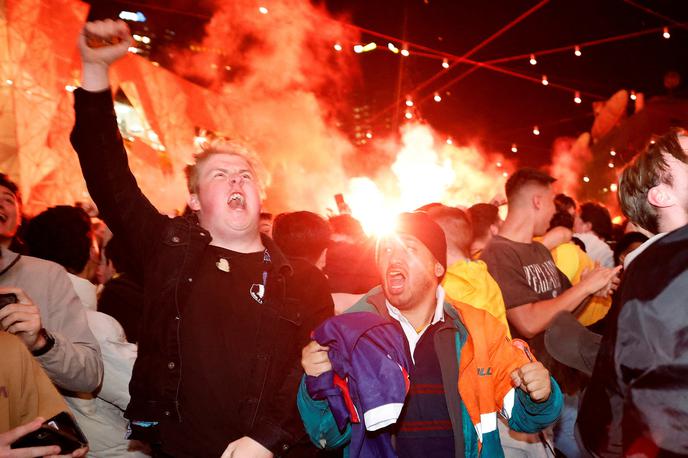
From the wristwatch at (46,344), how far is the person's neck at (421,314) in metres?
1.68

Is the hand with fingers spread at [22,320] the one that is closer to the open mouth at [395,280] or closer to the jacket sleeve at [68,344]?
the jacket sleeve at [68,344]

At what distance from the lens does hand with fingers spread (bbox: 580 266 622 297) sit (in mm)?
4043

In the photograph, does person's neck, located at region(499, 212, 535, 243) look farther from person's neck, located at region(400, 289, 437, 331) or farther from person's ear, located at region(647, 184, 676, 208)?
person's ear, located at region(647, 184, 676, 208)

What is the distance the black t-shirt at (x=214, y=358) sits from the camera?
256 centimetres

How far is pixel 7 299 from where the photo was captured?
233cm

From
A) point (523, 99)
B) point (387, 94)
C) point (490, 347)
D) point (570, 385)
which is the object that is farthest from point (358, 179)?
point (490, 347)

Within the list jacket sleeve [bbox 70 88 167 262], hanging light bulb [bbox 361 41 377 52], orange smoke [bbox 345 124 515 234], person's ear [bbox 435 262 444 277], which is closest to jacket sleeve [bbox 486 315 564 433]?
person's ear [bbox 435 262 444 277]

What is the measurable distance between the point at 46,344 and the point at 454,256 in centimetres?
267

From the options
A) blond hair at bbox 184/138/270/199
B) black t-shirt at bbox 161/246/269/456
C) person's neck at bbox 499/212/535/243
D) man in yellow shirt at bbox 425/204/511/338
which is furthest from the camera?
person's neck at bbox 499/212/535/243

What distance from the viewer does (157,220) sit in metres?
2.75

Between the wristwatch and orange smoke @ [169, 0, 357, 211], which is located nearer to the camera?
the wristwatch

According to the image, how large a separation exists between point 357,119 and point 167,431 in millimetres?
23699

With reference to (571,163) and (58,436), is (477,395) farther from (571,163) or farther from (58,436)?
(571,163)

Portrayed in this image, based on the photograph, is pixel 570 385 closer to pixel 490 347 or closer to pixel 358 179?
pixel 490 347
